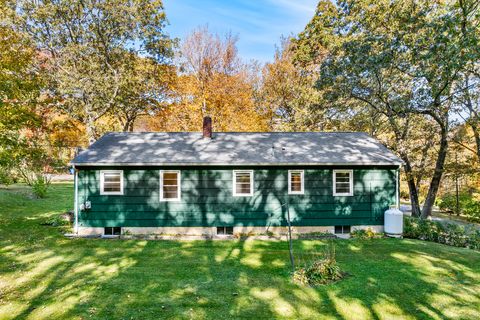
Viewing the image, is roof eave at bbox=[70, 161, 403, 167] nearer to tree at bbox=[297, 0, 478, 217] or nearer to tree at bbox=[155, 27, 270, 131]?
tree at bbox=[297, 0, 478, 217]

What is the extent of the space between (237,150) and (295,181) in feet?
8.58

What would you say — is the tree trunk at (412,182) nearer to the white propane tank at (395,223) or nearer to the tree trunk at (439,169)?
the tree trunk at (439,169)

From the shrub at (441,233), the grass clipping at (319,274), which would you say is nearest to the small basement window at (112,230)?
the grass clipping at (319,274)

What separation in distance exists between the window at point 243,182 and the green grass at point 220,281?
1.96 m

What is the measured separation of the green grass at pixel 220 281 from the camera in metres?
5.71

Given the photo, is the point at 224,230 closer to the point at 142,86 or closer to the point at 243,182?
the point at 243,182

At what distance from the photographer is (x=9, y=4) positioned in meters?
15.9

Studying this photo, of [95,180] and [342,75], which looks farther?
[342,75]

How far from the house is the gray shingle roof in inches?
2.1

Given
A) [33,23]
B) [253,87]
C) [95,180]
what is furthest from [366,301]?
[253,87]

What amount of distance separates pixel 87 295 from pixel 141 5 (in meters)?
16.5

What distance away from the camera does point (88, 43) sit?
1750cm

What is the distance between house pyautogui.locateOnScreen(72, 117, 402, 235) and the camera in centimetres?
1145

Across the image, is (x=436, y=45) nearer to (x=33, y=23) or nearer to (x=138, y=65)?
(x=138, y=65)
